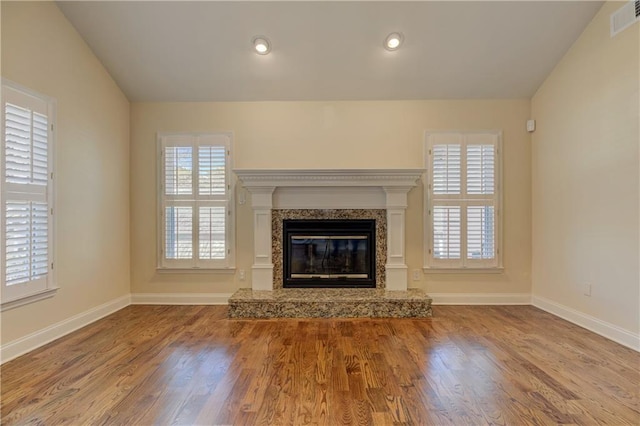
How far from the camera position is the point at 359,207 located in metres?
4.03

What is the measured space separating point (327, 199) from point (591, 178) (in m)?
2.72

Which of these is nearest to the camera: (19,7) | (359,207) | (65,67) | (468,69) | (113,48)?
(19,7)

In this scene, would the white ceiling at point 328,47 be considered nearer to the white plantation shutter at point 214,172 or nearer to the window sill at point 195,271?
the white plantation shutter at point 214,172

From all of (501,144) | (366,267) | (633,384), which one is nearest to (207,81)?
(366,267)

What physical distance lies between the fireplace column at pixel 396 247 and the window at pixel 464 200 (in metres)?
0.40

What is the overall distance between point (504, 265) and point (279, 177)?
9.90 ft

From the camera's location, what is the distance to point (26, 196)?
8.83 ft

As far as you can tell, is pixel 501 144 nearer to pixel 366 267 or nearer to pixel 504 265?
pixel 504 265

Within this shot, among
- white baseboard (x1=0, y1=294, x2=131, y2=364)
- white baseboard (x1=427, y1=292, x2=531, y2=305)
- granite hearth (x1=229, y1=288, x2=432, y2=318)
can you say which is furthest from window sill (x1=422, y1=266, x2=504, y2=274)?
white baseboard (x1=0, y1=294, x2=131, y2=364)

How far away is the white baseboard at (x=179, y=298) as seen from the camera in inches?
161

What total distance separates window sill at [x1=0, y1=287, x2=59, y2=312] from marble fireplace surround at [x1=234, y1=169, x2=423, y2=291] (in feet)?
6.34

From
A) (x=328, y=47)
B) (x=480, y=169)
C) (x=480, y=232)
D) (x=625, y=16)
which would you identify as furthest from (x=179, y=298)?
(x=625, y=16)

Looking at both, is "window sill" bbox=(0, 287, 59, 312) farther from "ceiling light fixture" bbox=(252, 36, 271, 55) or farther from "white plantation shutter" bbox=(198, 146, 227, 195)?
"ceiling light fixture" bbox=(252, 36, 271, 55)

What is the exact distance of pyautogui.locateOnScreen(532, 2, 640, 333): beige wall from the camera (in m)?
2.80
